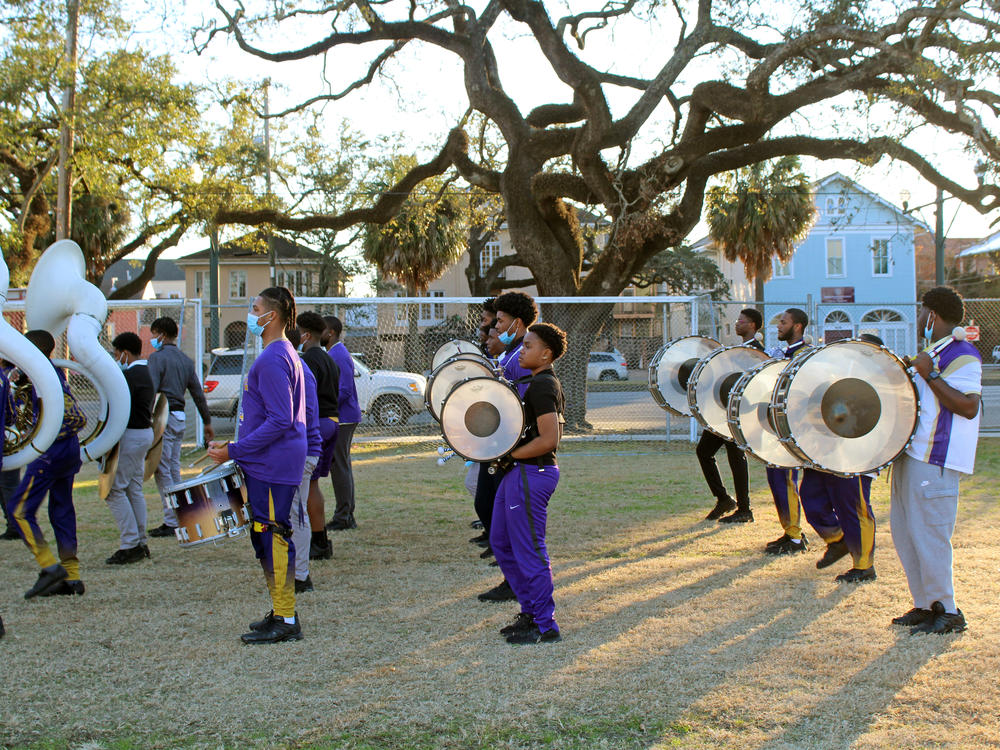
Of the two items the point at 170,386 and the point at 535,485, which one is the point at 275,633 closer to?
the point at 535,485

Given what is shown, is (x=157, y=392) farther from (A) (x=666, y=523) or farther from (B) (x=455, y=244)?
(B) (x=455, y=244)

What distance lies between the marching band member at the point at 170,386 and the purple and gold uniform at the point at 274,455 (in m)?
3.25

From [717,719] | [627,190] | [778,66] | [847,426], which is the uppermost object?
[778,66]

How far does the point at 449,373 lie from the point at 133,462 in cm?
258

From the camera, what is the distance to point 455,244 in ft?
103

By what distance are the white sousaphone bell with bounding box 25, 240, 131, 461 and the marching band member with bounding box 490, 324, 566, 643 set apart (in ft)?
9.66

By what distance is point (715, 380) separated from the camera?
291 inches

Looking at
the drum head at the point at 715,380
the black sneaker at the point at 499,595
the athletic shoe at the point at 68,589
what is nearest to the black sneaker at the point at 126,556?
the athletic shoe at the point at 68,589

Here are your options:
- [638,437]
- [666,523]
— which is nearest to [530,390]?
[666,523]

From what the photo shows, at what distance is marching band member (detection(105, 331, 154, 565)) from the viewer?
6.96 meters

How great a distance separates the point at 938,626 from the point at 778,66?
11375mm

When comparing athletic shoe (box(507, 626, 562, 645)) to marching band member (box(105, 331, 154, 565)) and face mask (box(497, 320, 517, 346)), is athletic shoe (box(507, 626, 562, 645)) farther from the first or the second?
marching band member (box(105, 331, 154, 565))

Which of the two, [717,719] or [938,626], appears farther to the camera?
[938,626]

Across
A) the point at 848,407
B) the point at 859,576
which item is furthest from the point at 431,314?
the point at 848,407
